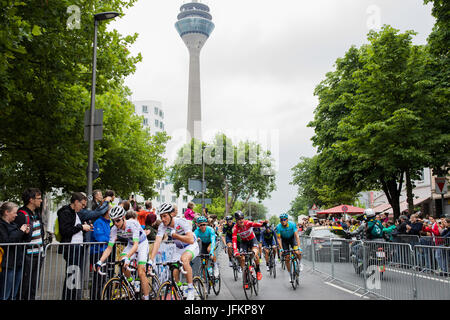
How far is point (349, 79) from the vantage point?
1118 inches

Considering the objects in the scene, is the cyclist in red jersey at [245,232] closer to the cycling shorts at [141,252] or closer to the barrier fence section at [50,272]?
the barrier fence section at [50,272]

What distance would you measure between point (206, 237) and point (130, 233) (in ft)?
11.6

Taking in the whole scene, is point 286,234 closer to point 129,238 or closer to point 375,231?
point 375,231

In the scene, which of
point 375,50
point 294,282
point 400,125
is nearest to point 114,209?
point 294,282

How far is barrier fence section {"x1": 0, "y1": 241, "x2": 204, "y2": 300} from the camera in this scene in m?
6.04

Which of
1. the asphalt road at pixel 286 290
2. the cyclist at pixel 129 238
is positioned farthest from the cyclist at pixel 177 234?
the asphalt road at pixel 286 290

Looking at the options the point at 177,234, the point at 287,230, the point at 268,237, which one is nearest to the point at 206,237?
the point at 287,230

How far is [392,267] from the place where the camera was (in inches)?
343

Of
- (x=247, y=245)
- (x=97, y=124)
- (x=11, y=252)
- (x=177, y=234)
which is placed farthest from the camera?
(x=97, y=124)

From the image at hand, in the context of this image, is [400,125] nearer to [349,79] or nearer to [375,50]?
[375,50]

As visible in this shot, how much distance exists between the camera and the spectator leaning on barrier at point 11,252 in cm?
595

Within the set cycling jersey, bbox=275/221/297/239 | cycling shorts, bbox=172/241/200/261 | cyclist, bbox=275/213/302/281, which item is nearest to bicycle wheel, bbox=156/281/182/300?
cycling shorts, bbox=172/241/200/261

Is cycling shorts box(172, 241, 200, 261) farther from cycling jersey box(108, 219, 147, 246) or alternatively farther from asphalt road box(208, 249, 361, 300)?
asphalt road box(208, 249, 361, 300)

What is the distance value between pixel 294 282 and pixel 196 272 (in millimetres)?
→ 2684
